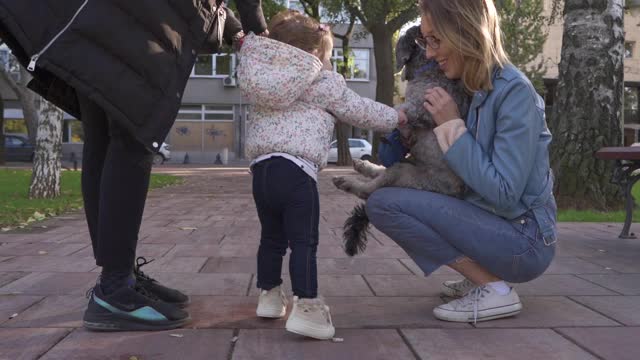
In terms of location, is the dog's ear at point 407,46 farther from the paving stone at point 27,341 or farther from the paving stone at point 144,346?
the paving stone at point 27,341

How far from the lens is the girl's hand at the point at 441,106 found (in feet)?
9.16

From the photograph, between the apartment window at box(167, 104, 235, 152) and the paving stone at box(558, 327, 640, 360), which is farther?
the apartment window at box(167, 104, 235, 152)

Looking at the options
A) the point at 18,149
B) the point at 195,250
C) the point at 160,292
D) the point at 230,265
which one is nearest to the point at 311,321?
the point at 160,292

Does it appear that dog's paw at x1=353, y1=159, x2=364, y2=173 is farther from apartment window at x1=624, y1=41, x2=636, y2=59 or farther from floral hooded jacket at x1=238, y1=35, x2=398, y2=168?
apartment window at x1=624, y1=41, x2=636, y2=59

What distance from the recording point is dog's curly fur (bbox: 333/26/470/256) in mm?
2889

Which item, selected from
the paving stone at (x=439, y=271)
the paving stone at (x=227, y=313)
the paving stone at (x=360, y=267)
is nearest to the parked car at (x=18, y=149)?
the paving stone at (x=360, y=267)

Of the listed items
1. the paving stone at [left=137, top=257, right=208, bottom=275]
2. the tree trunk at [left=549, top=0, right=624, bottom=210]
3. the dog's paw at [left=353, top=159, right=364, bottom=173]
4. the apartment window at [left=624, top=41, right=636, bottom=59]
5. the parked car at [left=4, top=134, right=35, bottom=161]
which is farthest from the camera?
the apartment window at [left=624, top=41, right=636, bottom=59]

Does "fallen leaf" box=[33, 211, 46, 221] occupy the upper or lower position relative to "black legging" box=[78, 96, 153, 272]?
lower

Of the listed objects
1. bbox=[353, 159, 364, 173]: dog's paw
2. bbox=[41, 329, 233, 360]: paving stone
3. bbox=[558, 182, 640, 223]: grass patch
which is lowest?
bbox=[558, 182, 640, 223]: grass patch

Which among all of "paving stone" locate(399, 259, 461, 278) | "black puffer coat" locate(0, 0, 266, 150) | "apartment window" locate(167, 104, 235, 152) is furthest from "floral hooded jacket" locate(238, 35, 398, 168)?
"apartment window" locate(167, 104, 235, 152)

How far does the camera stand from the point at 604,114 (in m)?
8.23

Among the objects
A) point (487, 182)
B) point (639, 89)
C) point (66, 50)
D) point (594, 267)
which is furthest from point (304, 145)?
point (639, 89)

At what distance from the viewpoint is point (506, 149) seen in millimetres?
2709

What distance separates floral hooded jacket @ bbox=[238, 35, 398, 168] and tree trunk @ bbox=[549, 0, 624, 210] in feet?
20.3
